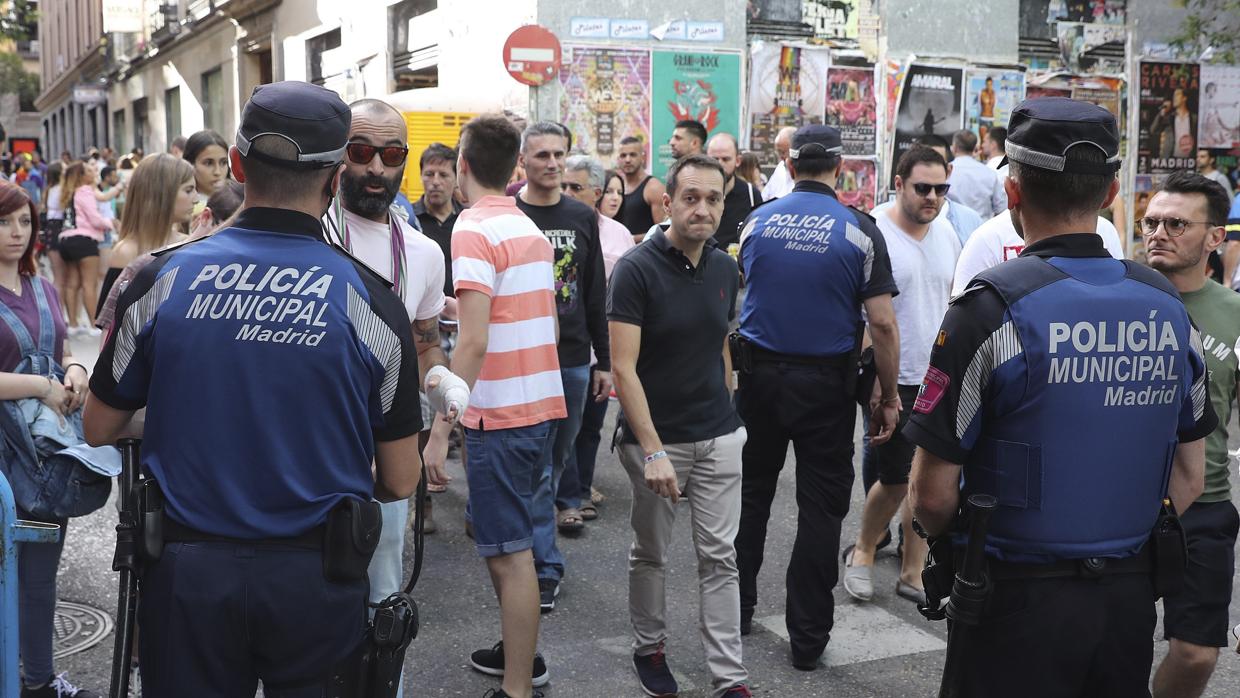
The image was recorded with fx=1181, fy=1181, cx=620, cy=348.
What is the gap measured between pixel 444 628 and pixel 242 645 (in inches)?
107

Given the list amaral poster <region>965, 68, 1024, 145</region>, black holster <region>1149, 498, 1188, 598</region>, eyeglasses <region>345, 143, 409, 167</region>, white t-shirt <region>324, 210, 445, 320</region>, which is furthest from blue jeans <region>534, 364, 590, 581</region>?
amaral poster <region>965, 68, 1024, 145</region>

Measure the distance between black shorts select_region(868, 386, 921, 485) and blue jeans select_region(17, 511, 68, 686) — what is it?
3414mm

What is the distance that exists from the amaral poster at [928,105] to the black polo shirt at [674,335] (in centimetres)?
1196

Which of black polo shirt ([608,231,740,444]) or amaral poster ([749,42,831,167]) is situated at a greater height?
amaral poster ([749,42,831,167])

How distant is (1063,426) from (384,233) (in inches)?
82.5

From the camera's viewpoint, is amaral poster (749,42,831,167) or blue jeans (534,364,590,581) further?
amaral poster (749,42,831,167)

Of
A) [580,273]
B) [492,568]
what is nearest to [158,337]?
[492,568]

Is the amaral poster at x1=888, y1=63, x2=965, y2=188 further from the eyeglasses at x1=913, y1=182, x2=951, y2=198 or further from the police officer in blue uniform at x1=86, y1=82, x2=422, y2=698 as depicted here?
the police officer in blue uniform at x1=86, y1=82, x2=422, y2=698

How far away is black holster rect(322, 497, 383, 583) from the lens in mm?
2520

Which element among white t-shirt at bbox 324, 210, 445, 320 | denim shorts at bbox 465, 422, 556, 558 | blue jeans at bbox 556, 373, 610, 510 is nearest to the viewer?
white t-shirt at bbox 324, 210, 445, 320

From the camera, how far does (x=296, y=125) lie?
Answer: 2.53 metres

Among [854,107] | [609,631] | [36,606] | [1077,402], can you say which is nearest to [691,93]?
[854,107]

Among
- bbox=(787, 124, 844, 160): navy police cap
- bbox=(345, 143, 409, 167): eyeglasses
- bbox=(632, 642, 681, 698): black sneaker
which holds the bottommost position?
bbox=(632, 642, 681, 698): black sneaker

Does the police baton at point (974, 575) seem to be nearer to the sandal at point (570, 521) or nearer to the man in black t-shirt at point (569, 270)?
the man in black t-shirt at point (569, 270)
